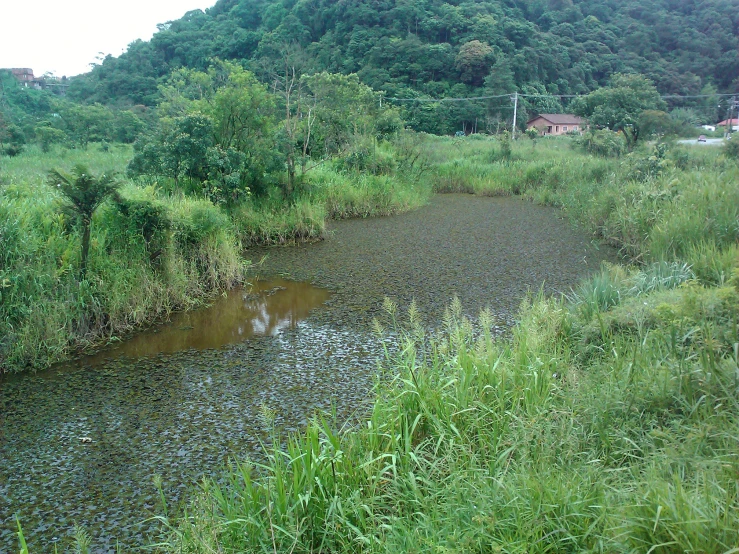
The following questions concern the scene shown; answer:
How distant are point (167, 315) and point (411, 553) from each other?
4757 mm

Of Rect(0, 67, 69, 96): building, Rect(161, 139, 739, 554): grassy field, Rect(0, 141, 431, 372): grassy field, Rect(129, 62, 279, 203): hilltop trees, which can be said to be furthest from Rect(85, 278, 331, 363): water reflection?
Rect(0, 67, 69, 96): building

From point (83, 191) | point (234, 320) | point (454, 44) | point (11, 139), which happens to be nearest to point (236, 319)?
point (234, 320)

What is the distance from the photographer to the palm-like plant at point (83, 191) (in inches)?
216

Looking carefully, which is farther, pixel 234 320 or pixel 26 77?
pixel 26 77

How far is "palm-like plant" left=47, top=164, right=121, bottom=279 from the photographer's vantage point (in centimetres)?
549

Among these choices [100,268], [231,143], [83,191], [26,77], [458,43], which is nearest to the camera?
[83,191]

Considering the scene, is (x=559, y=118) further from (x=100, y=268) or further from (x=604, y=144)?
(x=100, y=268)

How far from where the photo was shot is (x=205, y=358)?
5.10 meters

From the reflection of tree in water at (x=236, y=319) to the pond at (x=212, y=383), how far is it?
0.02 metres

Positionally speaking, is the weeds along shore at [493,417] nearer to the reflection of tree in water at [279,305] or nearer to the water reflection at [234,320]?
the water reflection at [234,320]

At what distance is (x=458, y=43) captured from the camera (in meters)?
36.5

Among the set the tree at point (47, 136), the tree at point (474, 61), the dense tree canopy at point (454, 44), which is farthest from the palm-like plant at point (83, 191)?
the tree at point (474, 61)

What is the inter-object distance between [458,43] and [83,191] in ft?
115

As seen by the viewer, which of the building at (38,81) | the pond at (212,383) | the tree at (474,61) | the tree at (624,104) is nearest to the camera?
the pond at (212,383)
